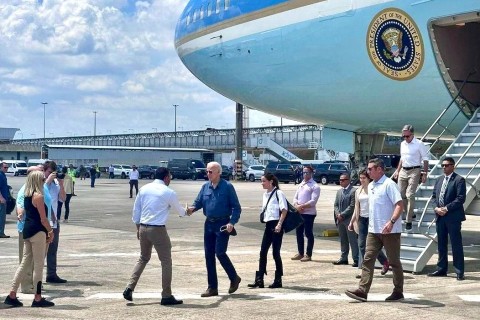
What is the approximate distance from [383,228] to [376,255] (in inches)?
13.4

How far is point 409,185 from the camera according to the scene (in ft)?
41.6

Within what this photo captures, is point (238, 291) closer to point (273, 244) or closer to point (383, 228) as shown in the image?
point (273, 244)

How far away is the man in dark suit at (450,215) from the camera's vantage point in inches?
436

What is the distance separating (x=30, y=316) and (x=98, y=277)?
9.74 ft

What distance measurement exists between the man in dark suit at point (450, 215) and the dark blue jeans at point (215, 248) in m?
3.26

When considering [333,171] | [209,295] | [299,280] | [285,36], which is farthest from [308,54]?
[333,171]

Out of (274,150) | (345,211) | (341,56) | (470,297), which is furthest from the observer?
(274,150)

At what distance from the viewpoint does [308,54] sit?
1527cm

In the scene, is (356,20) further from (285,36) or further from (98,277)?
(98,277)

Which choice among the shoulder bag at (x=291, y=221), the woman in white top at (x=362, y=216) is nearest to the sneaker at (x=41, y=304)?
the shoulder bag at (x=291, y=221)

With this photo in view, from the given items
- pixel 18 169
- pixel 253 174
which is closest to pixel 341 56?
pixel 253 174

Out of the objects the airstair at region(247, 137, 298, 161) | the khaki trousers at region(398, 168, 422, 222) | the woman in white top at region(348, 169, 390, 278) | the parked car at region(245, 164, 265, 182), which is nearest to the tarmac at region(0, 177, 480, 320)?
the woman in white top at region(348, 169, 390, 278)

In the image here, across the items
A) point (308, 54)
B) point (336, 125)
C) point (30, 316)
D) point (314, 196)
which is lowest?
point (30, 316)

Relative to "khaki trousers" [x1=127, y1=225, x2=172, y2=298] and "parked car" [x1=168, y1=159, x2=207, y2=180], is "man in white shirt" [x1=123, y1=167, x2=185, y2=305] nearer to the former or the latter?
"khaki trousers" [x1=127, y1=225, x2=172, y2=298]
